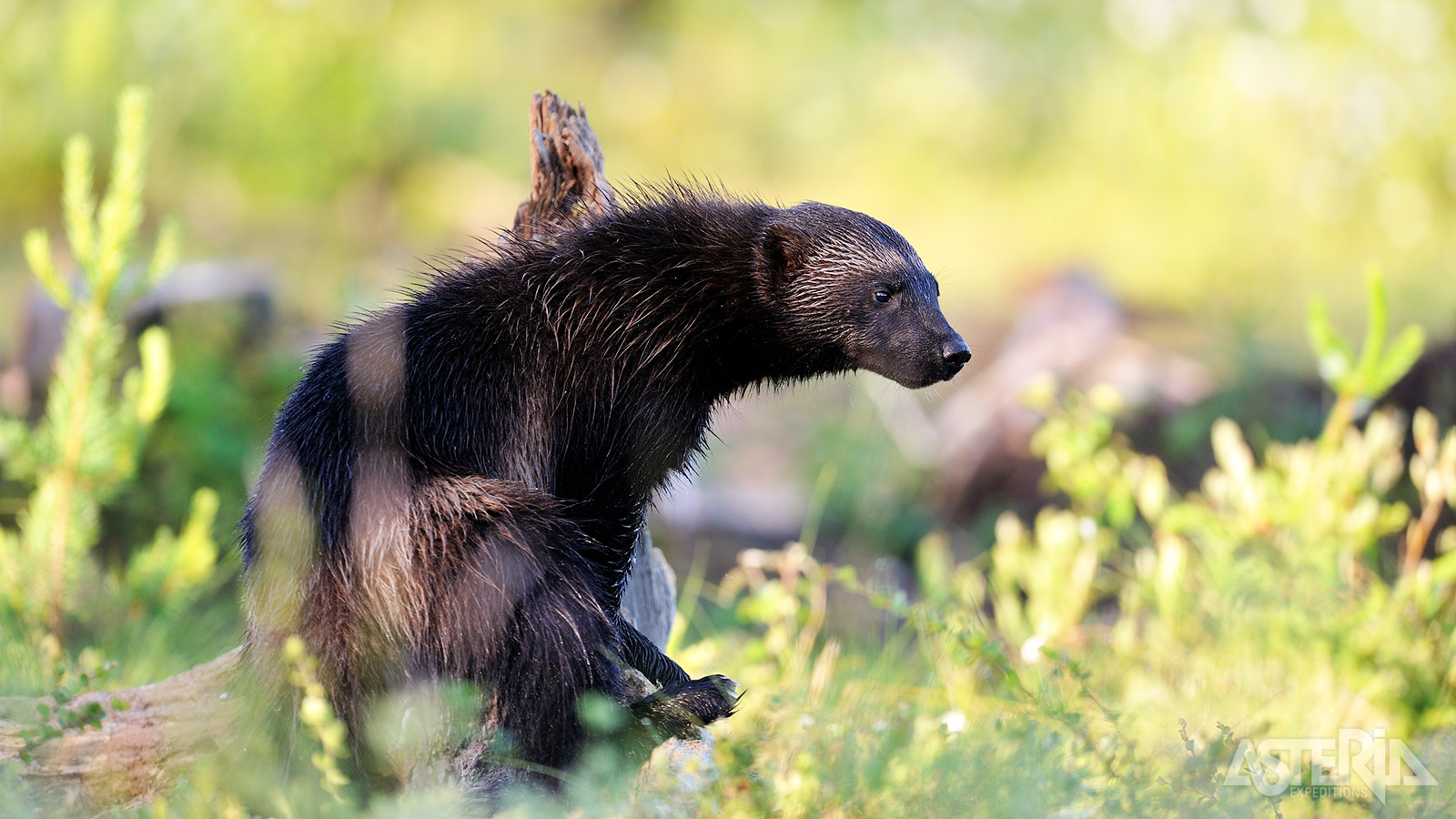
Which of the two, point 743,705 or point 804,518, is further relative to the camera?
point 804,518

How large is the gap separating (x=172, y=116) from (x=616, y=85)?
29.6ft

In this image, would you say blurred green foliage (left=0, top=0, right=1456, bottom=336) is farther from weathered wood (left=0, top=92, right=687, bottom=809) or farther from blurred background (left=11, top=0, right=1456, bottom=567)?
weathered wood (left=0, top=92, right=687, bottom=809)

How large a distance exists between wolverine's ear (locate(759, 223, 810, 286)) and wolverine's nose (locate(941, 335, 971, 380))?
1.55ft

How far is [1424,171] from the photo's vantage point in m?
10.7

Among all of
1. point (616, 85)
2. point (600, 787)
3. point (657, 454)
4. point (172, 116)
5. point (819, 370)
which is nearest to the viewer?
point (600, 787)

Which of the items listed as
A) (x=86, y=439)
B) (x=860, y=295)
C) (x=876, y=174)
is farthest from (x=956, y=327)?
(x=86, y=439)

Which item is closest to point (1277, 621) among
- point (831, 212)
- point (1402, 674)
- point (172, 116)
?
point (1402, 674)

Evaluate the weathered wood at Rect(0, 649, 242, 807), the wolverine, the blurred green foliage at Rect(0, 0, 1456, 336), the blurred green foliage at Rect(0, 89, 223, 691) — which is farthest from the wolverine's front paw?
the blurred green foliage at Rect(0, 0, 1456, 336)

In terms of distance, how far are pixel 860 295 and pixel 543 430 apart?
0.98 m

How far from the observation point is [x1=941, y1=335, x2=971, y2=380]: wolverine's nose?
3.19 metres

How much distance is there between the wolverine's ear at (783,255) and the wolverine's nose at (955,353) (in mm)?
472

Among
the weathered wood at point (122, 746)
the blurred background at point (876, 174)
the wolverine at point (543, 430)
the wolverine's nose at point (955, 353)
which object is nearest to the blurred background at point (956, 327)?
the blurred background at point (876, 174)

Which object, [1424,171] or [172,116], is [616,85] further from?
A: [1424,171]

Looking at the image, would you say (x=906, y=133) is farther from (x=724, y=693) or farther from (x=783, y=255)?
(x=724, y=693)
